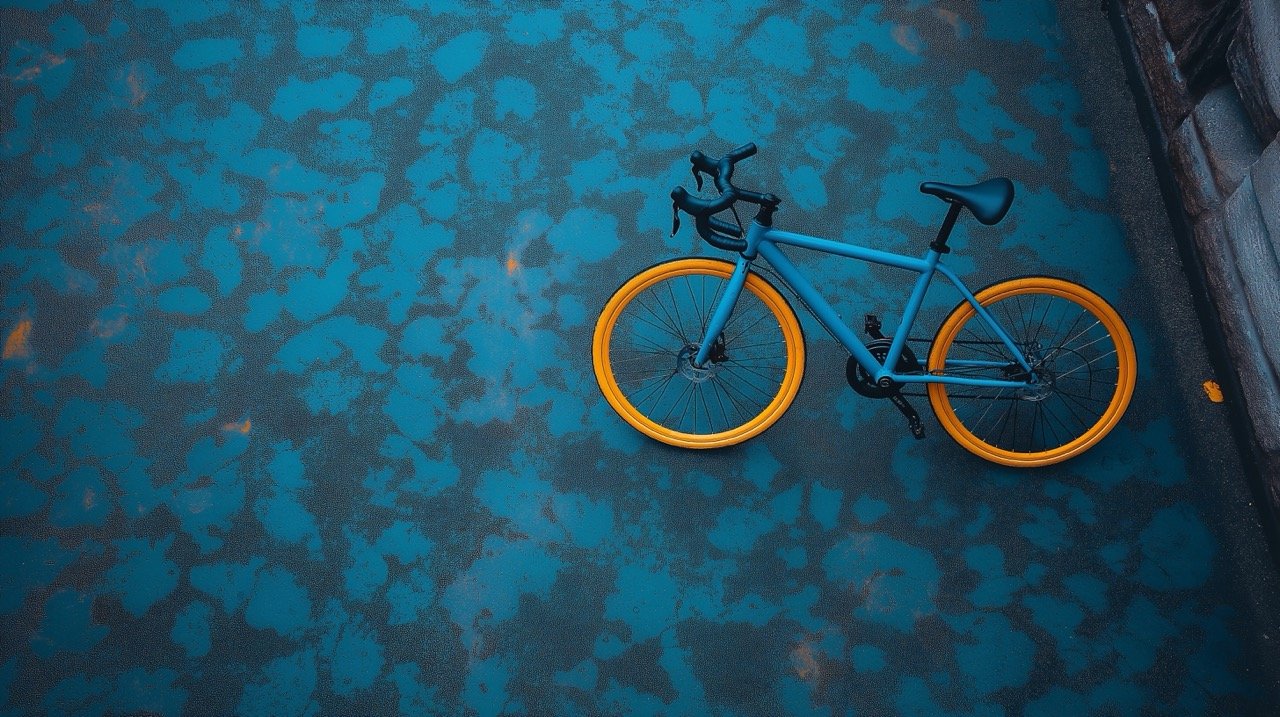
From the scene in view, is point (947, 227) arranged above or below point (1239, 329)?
above

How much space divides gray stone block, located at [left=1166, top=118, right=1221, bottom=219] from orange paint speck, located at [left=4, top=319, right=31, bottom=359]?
4073mm

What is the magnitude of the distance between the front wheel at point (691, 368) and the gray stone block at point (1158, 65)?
1.66 metres

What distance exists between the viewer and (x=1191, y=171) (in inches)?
126

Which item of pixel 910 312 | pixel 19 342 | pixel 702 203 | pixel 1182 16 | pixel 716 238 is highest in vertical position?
pixel 1182 16

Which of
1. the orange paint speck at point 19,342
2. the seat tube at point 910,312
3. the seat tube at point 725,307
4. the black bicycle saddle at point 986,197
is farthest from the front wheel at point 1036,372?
the orange paint speck at point 19,342

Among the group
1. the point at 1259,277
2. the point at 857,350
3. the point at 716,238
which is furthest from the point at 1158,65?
the point at 716,238

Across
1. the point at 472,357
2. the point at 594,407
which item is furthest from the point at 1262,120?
the point at 472,357

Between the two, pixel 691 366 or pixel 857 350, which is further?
pixel 691 366

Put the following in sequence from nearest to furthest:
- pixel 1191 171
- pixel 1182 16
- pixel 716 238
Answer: pixel 716 238 < pixel 1191 171 < pixel 1182 16

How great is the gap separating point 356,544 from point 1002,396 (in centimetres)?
214

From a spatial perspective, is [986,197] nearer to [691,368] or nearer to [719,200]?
[719,200]

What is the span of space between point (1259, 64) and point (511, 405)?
2577 millimetres

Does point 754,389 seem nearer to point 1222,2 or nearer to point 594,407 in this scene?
point 594,407

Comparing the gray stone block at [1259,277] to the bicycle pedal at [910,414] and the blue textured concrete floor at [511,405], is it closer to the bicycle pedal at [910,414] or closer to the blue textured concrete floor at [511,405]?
the blue textured concrete floor at [511,405]
